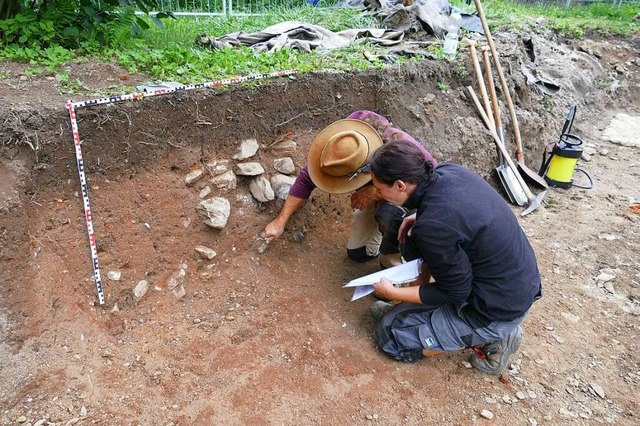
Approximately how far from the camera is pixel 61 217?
2.85 m

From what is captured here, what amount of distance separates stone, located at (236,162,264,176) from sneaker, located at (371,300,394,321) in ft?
4.50

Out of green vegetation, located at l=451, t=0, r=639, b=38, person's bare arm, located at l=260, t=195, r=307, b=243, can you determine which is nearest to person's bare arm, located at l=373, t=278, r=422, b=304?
person's bare arm, located at l=260, t=195, r=307, b=243

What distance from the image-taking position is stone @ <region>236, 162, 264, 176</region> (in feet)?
11.6

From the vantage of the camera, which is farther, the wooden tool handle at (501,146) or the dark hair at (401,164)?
the wooden tool handle at (501,146)

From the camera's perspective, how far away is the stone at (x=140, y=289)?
3027mm

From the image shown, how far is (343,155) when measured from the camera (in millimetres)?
2793

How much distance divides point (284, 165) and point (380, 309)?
1423mm

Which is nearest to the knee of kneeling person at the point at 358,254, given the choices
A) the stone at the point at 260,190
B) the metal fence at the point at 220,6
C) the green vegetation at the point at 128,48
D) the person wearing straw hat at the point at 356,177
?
the person wearing straw hat at the point at 356,177

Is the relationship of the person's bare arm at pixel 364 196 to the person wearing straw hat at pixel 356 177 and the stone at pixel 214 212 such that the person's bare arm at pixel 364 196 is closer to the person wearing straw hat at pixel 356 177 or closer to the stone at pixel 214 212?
the person wearing straw hat at pixel 356 177

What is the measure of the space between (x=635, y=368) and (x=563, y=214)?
7.43ft

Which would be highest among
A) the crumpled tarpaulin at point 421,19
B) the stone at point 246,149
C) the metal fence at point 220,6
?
the crumpled tarpaulin at point 421,19

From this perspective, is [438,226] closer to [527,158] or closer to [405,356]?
[405,356]

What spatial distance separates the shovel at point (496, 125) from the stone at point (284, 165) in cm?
271

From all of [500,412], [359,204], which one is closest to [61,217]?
[359,204]
